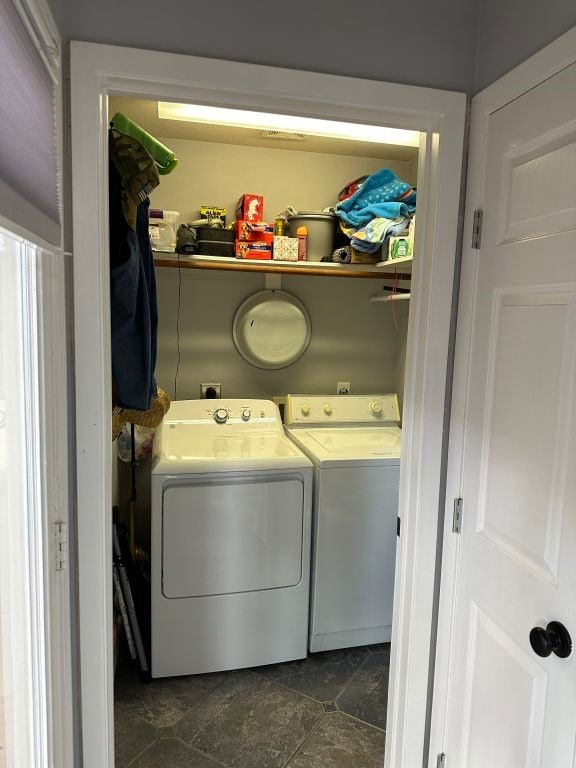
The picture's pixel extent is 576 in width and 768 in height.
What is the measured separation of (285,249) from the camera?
2631mm

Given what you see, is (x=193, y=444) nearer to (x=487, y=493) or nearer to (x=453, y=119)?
Answer: (x=487, y=493)

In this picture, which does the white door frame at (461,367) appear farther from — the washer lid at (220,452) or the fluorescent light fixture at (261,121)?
the washer lid at (220,452)

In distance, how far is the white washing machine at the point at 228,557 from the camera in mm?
2209

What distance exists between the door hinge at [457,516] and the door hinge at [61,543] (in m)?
0.98

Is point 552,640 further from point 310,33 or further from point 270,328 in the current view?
point 270,328

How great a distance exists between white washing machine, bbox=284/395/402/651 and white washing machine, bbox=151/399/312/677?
7cm

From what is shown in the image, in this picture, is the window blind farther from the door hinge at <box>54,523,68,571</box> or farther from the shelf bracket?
the shelf bracket

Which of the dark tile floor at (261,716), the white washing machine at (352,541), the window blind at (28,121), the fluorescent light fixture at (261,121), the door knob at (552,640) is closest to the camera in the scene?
the window blind at (28,121)

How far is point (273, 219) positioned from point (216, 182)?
0.35 meters

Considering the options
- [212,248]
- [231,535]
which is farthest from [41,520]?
[212,248]

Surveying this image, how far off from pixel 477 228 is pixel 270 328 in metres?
1.66

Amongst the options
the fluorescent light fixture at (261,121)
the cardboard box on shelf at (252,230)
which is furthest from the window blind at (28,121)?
the cardboard box on shelf at (252,230)

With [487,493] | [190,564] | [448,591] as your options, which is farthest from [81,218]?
[190,564]

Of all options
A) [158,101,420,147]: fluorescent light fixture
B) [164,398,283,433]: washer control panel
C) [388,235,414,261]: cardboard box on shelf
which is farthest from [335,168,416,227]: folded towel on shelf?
[164,398,283,433]: washer control panel
